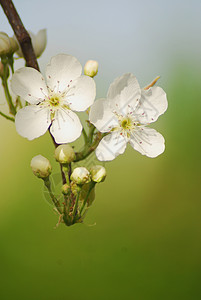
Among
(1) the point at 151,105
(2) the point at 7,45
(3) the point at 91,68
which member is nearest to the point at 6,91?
(2) the point at 7,45

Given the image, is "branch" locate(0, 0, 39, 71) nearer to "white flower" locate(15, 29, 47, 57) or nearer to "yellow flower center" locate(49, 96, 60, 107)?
"yellow flower center" locate(49, 96, 60, 107)

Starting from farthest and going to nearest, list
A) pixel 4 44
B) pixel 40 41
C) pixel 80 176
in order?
pixel 40 41 < pixel 4 44 < pixel 80 176

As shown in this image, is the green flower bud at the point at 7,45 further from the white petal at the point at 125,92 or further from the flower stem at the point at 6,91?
the white petal at the point at 125,92

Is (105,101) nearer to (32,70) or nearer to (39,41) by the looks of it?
(32,70)

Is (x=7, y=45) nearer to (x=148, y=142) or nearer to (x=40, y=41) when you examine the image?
(x=40, y=41)

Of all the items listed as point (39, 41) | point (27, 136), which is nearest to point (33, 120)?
point (27, 136)

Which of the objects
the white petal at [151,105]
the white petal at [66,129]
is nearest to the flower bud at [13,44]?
the white petal at [66,129]

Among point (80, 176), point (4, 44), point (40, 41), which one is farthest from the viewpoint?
point (40, 41)

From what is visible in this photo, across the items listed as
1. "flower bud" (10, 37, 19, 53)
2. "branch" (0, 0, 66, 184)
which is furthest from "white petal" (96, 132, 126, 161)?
"flower bud" (10, 37, 19, 53)
